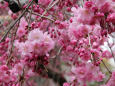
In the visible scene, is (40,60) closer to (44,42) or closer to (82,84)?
(44,42)

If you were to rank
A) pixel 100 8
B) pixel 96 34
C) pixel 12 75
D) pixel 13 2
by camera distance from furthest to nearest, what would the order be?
1. pixel 13 2
2. pixel 12 75
3. pixel 96 34
4. pixel 100 8

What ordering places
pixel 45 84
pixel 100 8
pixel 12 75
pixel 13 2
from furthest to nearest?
pixel 45 84, pixel 13 2, pixel 12 75, pixel 100 8

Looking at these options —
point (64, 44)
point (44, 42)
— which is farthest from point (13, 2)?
point (44, 42)

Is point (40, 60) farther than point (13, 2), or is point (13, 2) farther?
point (13, 2)

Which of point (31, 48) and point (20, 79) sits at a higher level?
point (31, 48)

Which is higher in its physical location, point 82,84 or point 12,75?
point 12,75

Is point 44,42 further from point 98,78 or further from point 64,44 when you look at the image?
point 98,78

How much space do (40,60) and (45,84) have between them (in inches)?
204

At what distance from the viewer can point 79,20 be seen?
1.22 m

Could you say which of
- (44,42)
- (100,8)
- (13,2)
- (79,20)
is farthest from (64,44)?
(13,2)

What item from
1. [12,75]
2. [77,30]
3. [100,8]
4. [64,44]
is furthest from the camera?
[64,44]

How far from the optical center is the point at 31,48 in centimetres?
131

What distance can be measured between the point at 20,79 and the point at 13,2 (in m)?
1.21

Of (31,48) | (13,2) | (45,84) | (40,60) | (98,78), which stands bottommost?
(45,84)
